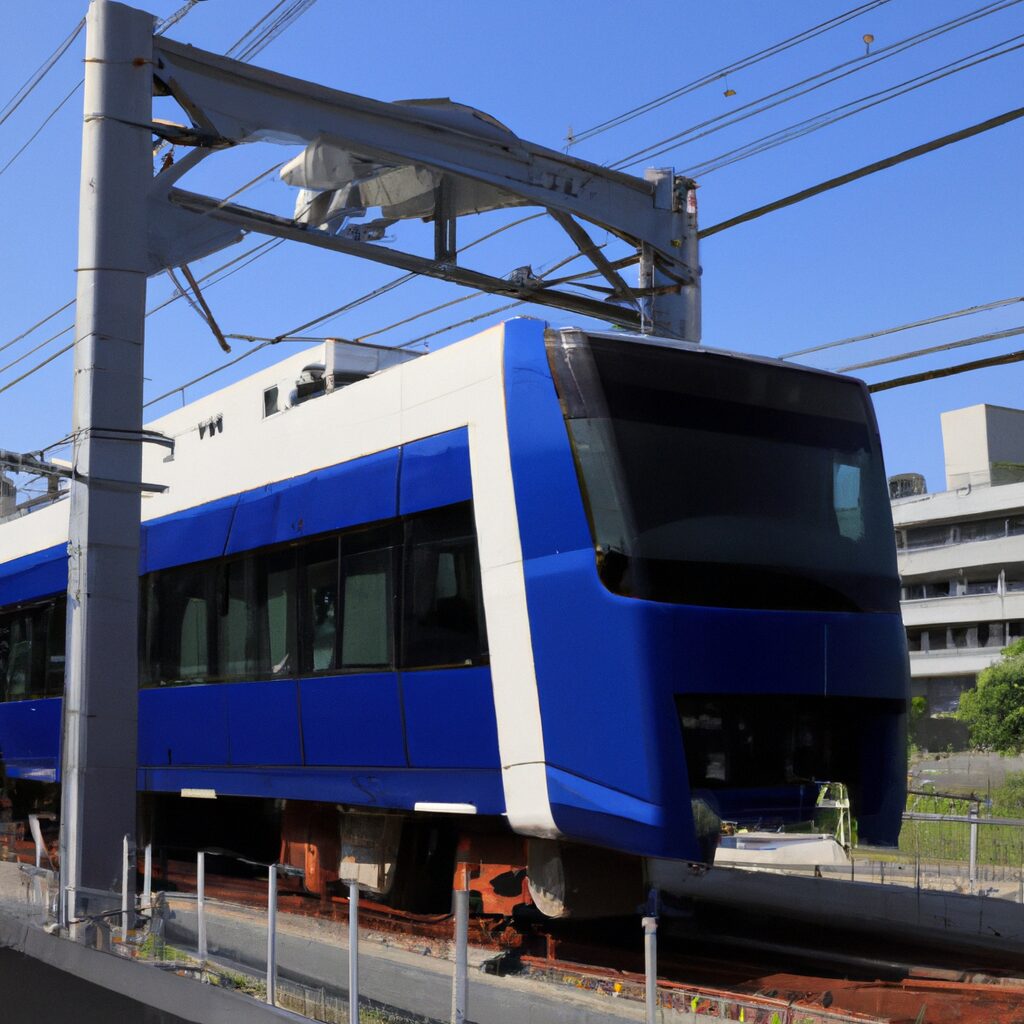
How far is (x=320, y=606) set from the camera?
35.6 ft

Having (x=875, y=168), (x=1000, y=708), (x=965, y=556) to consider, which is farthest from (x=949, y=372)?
(x=965, y=556)

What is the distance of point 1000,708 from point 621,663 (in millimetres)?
54734

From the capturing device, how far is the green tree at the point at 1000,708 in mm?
58469

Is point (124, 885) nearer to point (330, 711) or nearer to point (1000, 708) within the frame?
point (330, 711)

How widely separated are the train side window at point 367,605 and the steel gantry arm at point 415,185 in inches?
111

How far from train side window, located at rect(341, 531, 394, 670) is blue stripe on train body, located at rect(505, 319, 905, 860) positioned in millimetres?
1577

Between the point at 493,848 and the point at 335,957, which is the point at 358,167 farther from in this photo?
the point at 335,957

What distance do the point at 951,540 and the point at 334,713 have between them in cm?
7001

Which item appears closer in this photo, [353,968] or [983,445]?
[353,968]

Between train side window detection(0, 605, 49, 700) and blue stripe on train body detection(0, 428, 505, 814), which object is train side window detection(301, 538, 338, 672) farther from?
train side window detection(0, 605, 49, 700)

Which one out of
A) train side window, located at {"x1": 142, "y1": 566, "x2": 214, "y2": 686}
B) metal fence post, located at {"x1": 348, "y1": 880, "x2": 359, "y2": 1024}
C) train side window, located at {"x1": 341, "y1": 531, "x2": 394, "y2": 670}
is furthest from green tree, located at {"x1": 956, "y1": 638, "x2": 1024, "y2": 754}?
metal fence post, located at {"x1": 348, "y1": 880, "x2": 359, "y2": 1024}

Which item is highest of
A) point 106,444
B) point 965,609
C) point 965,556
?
point 965,556

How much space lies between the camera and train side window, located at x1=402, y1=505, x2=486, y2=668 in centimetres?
930

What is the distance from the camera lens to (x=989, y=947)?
10523mm
